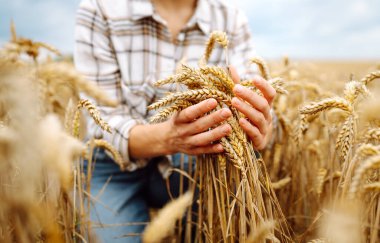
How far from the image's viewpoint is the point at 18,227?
1.60 feet

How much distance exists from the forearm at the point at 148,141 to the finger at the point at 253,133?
283mm

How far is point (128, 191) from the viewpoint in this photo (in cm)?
145

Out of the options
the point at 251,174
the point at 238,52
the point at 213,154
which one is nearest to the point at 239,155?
the point at 251,174

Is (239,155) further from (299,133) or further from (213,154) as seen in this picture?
(299,133)

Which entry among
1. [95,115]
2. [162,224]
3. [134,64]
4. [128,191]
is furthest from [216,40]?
[128,191]

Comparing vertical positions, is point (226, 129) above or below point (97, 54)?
below

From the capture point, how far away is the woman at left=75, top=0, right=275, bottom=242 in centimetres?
133

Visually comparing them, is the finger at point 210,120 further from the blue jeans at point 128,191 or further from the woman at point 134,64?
the blue jeans at point 128,191

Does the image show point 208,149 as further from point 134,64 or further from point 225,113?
point 134,64

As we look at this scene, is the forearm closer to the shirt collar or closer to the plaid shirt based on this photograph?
the plaid shirt

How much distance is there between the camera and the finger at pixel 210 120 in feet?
2.71

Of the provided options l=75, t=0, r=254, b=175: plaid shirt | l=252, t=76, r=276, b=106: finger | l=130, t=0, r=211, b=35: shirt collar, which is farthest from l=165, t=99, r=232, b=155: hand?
l=130, t=0, r=211, b=35: shirt collar

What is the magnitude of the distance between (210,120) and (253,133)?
5.0 inches

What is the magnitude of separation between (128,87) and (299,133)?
777 millimetres
